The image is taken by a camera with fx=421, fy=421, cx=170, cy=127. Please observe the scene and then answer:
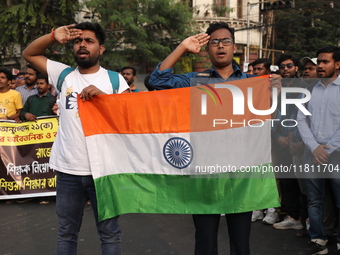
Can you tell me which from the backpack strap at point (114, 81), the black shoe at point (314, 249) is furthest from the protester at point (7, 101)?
the black shoe at point (314, 249)

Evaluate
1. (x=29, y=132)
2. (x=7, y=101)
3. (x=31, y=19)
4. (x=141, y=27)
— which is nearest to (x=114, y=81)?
(x=29, y=132)

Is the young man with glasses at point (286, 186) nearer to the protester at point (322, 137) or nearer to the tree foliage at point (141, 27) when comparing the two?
the protester at point (322, 137)

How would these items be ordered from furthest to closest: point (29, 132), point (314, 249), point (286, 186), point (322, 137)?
point (29, 132)
point (286, 186)
point (314, 249)
point (322, 137)

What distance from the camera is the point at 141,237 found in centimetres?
481

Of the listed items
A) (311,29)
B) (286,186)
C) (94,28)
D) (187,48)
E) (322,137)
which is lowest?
(286,186)

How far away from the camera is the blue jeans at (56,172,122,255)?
3.12 m

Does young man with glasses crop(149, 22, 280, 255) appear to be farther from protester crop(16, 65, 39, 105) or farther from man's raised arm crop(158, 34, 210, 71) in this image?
protester crop(16, 65, 39, 105)

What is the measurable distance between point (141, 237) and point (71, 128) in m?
2.11

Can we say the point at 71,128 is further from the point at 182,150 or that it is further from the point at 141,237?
the point at 141,237

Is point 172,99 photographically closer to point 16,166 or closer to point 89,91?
point 89,91

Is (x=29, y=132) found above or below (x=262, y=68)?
below

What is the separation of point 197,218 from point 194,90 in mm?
943

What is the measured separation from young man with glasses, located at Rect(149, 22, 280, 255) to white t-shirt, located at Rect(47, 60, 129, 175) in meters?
0.59

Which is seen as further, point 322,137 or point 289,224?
point 289,224
